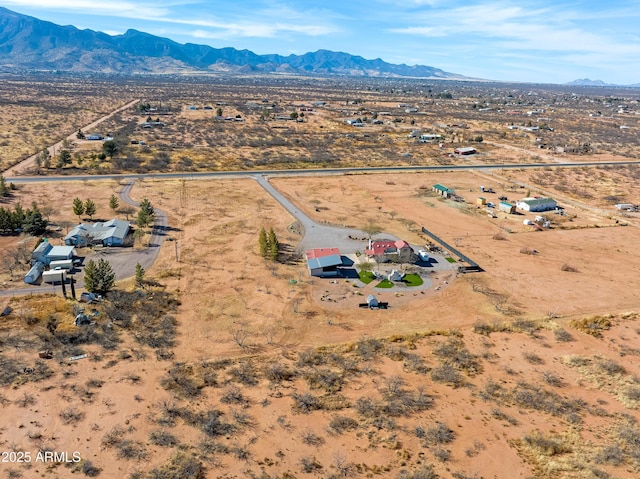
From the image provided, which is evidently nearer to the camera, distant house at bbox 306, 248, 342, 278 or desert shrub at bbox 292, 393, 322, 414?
desert shrub at bbox 292, 393, 322, 414

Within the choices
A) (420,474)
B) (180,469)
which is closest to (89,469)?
(180,469)

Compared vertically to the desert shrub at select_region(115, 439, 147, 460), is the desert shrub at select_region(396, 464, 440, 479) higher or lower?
higher

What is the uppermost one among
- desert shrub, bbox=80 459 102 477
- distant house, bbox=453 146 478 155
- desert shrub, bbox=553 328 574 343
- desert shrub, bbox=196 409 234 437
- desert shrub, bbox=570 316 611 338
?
distant house, bbox=453 146 478 155

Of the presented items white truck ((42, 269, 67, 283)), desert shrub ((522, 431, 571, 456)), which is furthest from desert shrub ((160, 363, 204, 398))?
desert shrub ((522, 431, 571, 456))

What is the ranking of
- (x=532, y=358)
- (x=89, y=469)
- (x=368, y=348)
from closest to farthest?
1. (x=89, y=469)
2. (x=532, y=358)
3. (x=368, y=348)

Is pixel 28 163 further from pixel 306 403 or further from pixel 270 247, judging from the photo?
pixel 306 403

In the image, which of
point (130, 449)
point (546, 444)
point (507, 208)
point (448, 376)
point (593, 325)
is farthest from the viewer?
point (507, 208)

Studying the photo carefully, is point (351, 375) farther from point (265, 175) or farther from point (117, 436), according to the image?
point (265, 175)

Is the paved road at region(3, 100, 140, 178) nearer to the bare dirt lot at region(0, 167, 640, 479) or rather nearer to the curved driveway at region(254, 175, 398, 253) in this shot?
the bare dirt lot at region(0, 167, 640, 479)

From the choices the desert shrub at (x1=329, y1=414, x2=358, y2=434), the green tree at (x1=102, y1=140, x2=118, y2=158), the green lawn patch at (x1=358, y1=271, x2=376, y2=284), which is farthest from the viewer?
the green tree at (x1=102, y1=140, x2=118, y2=158)
